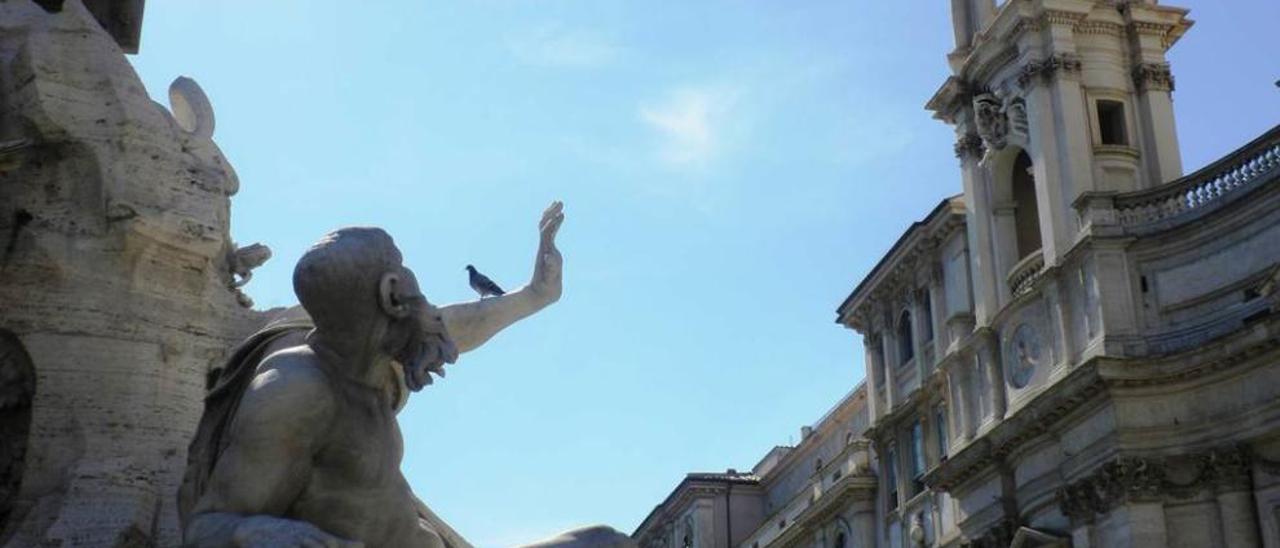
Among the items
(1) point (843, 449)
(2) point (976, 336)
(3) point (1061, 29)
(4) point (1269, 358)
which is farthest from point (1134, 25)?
(1) point (843, 449)

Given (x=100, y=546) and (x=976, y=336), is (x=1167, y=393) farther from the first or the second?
(x=100, y=546)

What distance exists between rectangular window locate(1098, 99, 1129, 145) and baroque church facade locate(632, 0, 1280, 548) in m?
0.05

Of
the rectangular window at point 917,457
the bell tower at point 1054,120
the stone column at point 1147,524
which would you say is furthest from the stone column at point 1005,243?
the stone column at point 1147,524

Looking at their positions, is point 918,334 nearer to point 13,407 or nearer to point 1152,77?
point 1152,77

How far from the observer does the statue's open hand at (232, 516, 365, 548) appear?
3531 millimetres

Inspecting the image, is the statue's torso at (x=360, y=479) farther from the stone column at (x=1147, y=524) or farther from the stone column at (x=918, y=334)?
the stone column at (x=918, y=334)

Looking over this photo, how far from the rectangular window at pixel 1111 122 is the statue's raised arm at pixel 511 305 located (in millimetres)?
28976

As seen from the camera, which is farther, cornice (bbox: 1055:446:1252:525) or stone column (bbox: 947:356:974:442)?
stone column (bbox: 947:356:974:442)

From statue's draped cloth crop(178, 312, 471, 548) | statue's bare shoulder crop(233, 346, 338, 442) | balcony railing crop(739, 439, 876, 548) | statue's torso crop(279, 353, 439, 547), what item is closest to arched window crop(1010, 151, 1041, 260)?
balcony railing crop(739, 439, 876, 548)

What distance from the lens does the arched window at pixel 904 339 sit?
3894 centimetres

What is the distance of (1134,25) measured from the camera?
33031mm

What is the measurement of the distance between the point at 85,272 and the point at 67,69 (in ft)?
Answer: 2.67

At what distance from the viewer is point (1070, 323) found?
98.8 feet

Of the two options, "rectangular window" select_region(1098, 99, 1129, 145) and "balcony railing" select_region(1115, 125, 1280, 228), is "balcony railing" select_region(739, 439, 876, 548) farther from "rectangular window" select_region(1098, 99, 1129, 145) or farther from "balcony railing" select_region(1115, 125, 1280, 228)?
"balcony railing" select_region(1115, 125, 1280, 228)
